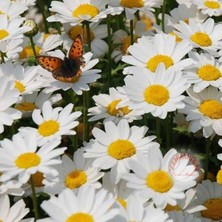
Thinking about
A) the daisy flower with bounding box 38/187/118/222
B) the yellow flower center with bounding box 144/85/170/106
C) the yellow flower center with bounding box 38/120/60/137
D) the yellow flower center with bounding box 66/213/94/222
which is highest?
the daisy flower with bounding box 38/187/118/222

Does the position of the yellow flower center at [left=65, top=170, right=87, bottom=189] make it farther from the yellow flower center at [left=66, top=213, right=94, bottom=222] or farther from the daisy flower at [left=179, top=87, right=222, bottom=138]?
the daisy flower at [left=179, top=87, right=222, bottom=138]

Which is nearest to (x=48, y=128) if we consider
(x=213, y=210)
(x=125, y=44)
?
(x=213, y=210)

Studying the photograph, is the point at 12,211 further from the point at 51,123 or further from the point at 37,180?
the point at 51,123

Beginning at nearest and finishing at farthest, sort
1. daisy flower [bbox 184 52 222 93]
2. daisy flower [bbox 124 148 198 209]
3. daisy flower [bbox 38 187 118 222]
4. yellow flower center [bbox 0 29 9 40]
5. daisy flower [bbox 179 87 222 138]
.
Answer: daisy flower [bbox 38 187 118 222] → daisy flower [bbox 124 148 198 209] → daisy flower [bbox 179 87 222 138] → daisy flower [bbox 184 52 222 93] → yellow flower center [bbox 0 29 9 40]

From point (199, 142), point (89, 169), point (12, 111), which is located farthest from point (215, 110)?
point (12, 111)

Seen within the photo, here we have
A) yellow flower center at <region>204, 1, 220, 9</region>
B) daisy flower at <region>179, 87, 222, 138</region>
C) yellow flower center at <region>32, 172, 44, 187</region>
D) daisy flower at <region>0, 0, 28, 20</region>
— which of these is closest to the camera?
yellow flower center at <region>32, 172, 44, 187</region>

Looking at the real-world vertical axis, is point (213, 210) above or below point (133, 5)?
below

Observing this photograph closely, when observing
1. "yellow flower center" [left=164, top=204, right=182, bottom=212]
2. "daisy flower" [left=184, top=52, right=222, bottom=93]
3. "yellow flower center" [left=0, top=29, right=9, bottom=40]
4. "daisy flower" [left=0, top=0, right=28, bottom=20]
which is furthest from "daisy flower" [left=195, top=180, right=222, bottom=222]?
"daisy flower" [left=0, top=0, right=28, bottom=20]

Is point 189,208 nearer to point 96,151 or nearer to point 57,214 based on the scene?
point 96,151
